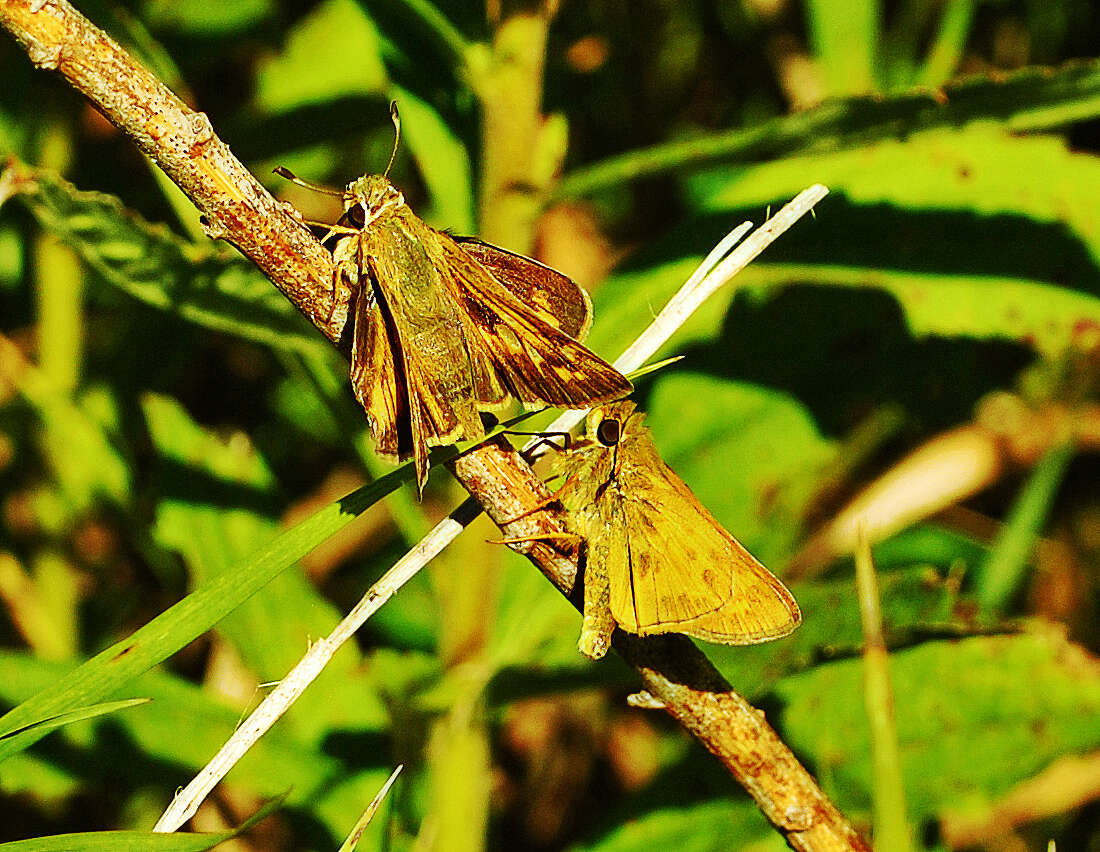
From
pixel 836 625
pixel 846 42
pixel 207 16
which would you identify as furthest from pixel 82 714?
pixel 846 42

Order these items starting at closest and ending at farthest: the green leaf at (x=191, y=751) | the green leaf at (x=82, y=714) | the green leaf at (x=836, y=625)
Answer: the green leaf at (x=82, y=714) → the green leaf at (x=836, y=625) → the green leaf at (x=191, y=751)

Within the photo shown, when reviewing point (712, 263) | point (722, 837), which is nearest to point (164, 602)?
point (722, 837)

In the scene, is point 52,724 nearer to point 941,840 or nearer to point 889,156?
point 889,156

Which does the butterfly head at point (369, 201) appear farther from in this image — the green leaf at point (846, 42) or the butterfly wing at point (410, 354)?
the green leaf at point (846, 42)

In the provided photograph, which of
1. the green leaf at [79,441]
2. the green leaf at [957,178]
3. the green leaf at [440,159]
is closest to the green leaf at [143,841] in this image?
the green leaf at [440,159]

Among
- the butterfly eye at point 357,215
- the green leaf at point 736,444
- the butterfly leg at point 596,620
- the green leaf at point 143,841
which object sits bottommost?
the green leaf at point 736,444

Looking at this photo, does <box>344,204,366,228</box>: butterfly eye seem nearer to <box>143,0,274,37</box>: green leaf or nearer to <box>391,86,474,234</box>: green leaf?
<box>391,86,474,234</box>: green leaf

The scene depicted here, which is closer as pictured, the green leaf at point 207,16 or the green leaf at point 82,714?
the green leaf at point 82,714
